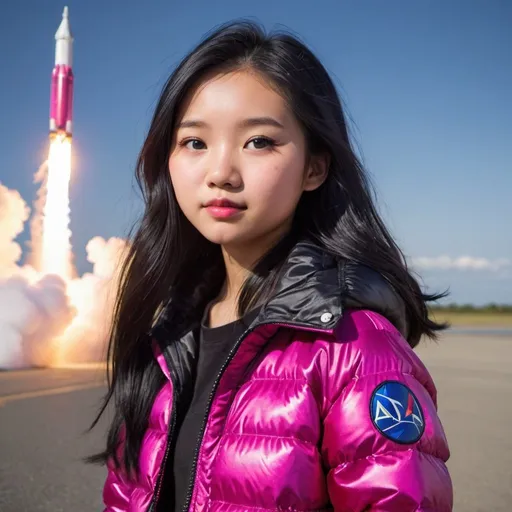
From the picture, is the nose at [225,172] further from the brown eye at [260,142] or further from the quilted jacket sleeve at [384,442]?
the quilted jacket sleeve at [384,442]

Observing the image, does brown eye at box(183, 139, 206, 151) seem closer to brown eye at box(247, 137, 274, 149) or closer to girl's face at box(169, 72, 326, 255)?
girl's face at box(169, 72, 326, 255)

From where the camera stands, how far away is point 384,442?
1.83 m

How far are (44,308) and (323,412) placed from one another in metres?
14.7

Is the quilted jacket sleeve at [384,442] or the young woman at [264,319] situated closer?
the quilted jacket sleeve at [384,442]

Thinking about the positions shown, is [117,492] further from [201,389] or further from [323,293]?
[323,293]

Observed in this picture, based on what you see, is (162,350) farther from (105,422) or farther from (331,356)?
(105,422)

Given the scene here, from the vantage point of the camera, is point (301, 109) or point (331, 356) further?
point (301, 109)

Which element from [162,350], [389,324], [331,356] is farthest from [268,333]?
[162,350]

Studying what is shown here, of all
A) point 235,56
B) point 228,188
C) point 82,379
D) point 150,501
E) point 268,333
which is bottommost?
point 82,379

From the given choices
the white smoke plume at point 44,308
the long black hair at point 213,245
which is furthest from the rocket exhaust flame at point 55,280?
the long black hair at point 213,245

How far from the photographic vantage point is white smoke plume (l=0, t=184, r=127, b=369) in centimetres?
1491

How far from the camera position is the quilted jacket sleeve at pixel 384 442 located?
5.86 ft

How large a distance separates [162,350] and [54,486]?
4718 millimetres

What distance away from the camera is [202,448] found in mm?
2143
